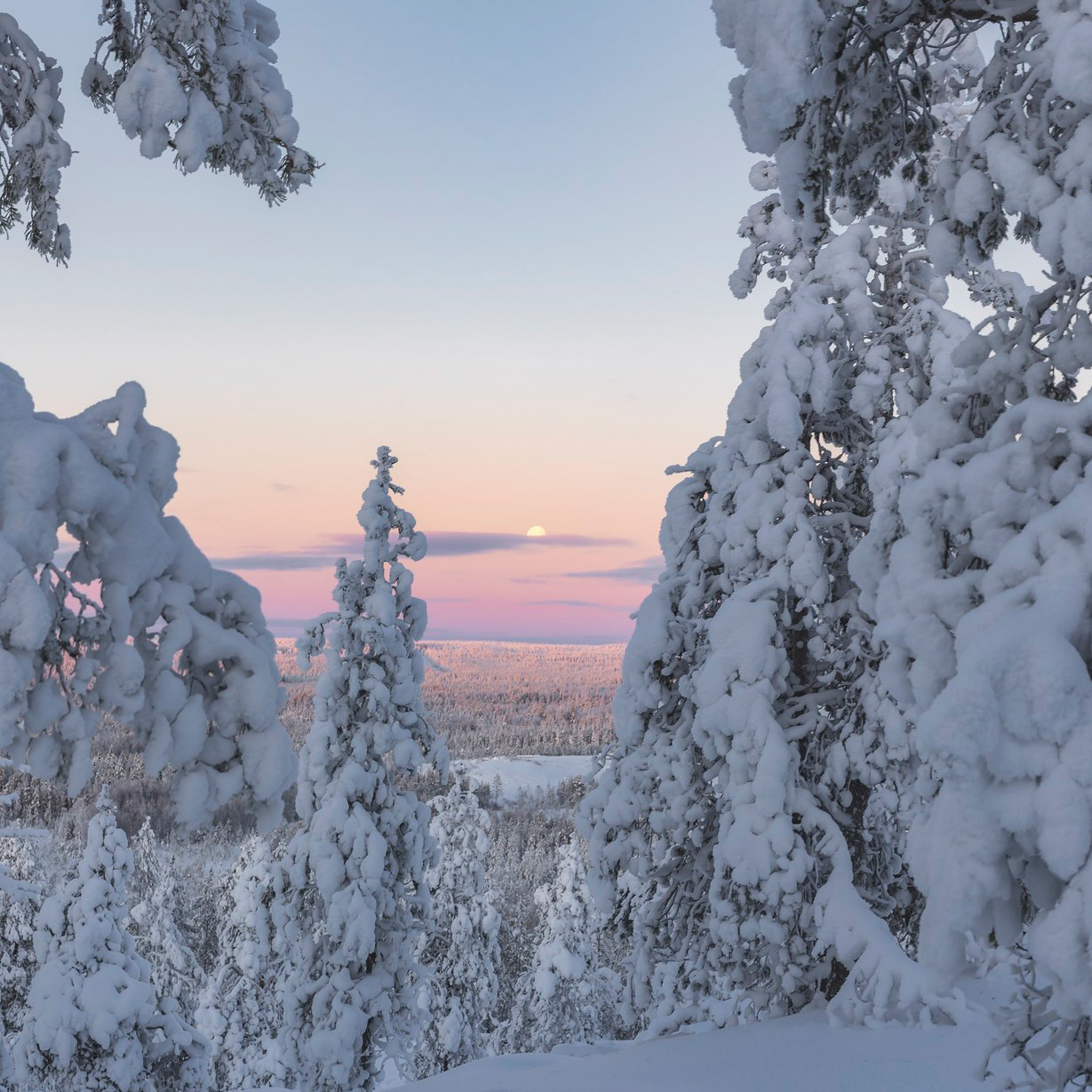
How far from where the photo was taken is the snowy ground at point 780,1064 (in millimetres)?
6938

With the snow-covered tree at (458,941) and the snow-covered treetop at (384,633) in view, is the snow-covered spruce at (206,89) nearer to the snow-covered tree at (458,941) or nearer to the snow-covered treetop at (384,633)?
the snow-covered treetop at (384,633)

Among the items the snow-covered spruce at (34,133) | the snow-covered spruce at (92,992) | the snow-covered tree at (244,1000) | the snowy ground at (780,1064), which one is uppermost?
the snow-covered spruce at (34,133)

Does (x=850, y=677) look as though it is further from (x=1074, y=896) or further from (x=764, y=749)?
(x=1074, y=896)

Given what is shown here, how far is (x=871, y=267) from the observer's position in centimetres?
1088

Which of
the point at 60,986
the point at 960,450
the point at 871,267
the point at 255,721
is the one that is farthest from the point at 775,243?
the point at 60,986

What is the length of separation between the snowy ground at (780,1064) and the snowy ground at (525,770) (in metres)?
122

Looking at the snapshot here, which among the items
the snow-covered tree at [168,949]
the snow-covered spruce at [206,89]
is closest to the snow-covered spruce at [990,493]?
the snow-covered spruce at [206,89]

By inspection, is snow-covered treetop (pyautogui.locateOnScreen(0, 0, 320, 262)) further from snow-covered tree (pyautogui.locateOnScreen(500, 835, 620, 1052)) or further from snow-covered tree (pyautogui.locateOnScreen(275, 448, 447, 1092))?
snow-covered tree (pyautogui.locateOnScreen(500, 835, 620, 1052))

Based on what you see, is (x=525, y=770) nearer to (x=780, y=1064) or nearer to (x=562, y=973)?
(x=562, y=973)

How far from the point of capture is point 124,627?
5.01 meters

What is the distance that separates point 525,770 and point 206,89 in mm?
147402

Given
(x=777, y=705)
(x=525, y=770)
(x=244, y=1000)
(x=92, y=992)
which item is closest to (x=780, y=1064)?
(x=777, y=705)

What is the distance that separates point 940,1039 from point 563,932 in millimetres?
23660

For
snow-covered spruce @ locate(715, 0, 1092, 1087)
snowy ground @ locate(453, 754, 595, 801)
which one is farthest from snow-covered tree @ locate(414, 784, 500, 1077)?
snowy ground @ locate(453, 754, 595, 801)
